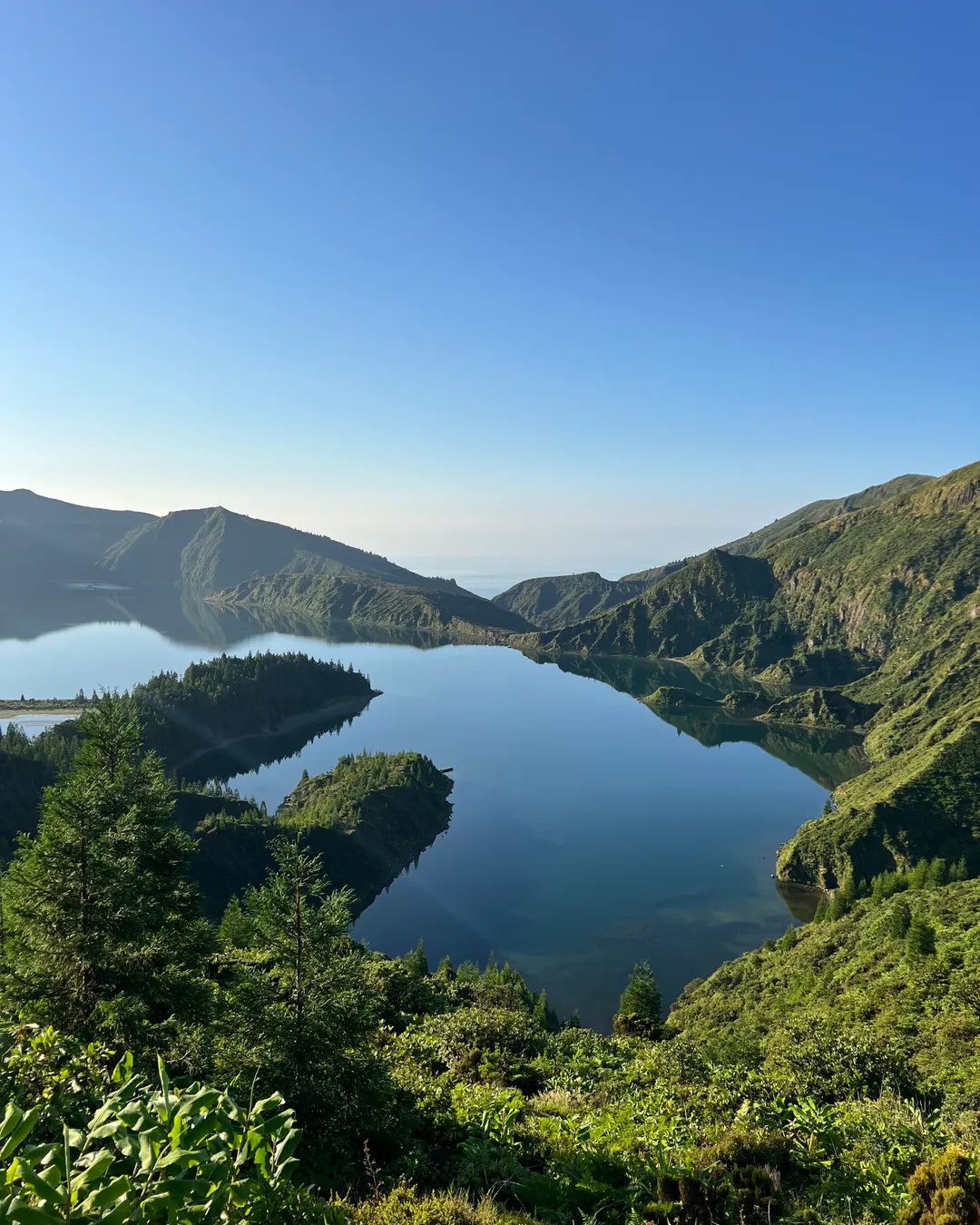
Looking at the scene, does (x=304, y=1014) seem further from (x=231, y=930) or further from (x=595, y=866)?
(x=595, y=866)

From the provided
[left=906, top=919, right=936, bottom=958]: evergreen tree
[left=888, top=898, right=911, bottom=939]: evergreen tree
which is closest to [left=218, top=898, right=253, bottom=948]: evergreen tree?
[left=906, top=919, right=936, bottom=958]: evergreen tree

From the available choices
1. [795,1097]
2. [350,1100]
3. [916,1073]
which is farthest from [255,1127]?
[916,1073]

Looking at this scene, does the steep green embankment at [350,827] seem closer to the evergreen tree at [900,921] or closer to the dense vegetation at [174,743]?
the dense vegetation at [174,743]

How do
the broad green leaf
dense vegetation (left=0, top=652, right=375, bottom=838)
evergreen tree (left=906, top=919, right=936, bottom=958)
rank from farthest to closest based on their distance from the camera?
1. dense vegetation (left=0, top=652, right=375, bottom=838)
2. evergreen tree (left=906, top=919, right=936, bottom=958)
3. the broad green leaf

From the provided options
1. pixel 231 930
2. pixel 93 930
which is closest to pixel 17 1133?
pixel 93 930

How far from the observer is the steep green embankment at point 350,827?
330 feet

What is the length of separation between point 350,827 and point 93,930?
103049mm

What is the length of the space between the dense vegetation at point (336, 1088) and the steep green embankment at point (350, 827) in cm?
6920

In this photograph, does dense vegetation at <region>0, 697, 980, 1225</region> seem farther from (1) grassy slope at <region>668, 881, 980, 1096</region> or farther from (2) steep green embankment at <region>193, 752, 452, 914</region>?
(2) steep green embankment at <region>193, 752, 452, 914</region>

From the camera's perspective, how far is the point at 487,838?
13388 cm

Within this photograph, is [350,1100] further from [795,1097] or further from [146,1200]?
[146,1200]

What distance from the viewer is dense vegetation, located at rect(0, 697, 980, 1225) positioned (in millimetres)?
4676

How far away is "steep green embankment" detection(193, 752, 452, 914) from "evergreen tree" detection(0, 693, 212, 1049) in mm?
69184

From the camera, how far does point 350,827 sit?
387 ft
